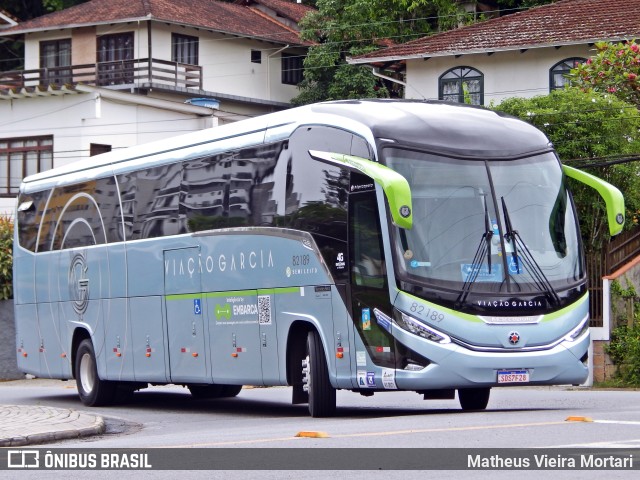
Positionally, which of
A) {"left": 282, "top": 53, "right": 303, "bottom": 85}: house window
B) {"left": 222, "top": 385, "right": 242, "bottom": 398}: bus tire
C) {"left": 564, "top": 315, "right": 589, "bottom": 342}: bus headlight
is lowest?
{"left": 222, "top": 385, "right": 242, "bottom": 398}: bus tire

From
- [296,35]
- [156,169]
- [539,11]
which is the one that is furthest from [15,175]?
[156,169]

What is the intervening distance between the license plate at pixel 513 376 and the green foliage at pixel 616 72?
20.9 meters

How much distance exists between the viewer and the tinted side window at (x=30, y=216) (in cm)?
2542

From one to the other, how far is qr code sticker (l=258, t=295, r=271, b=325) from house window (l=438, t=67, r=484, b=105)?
86.8 feet

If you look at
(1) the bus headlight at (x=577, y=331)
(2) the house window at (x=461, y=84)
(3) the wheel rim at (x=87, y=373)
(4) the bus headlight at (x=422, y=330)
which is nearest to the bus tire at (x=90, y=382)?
(3) the wheel rim at (x=87, y=373)

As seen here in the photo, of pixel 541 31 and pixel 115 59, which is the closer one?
pixel 541 31

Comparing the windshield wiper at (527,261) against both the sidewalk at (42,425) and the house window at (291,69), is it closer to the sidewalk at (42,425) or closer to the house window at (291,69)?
the sidewalk at (42,425)

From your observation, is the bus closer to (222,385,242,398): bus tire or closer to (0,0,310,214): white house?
(222,385,242,398): bus tire

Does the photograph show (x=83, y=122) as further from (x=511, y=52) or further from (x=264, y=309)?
(x=264, y=309)

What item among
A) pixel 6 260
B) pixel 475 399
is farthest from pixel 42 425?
pixel 6 260

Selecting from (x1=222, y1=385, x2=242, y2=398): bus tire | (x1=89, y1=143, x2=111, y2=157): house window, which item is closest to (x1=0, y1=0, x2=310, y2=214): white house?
(x1=89, y1=143, x2=111, y2=157): house window

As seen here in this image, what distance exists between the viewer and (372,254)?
16.3 m

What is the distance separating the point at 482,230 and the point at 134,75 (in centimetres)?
4158

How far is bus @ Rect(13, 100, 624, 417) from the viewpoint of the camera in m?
16.0
